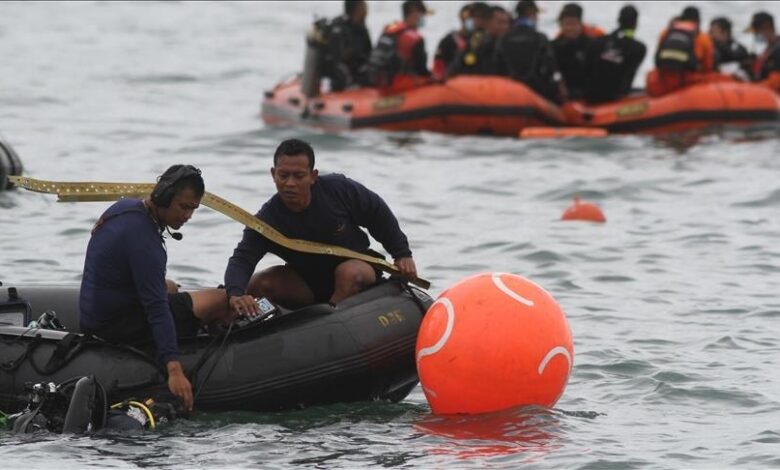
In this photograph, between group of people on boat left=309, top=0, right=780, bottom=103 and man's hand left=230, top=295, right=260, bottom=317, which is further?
group of people on boat left=309, top=0, right=780, bottom=103

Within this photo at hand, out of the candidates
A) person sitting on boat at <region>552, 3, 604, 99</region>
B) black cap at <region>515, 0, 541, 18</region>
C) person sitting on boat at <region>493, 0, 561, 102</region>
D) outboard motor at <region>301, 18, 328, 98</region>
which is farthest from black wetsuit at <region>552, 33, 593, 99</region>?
outboard motor at <region>301, 18, 328, 98</region>

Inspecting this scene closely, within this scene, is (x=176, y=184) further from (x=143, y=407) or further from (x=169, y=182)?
(x=143, y=407)

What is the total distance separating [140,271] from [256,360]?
789mm

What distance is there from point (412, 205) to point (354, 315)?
7.78 meters

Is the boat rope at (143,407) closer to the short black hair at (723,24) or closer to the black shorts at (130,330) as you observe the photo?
the black shorts at (130,330)

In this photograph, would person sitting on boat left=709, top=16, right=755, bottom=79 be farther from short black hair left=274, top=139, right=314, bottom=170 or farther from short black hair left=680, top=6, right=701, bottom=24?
short black hair left=274, top=139, right=314, bottom=170

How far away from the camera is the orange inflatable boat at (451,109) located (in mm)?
20406

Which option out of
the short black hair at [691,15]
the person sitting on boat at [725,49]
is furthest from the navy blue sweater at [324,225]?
the person sitting on boat at [725,49]

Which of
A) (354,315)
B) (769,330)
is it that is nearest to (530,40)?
(769,330)

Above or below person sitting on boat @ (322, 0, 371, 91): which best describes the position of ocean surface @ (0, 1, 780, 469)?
below

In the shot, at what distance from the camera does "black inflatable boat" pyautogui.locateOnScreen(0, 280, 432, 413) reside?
8.99m

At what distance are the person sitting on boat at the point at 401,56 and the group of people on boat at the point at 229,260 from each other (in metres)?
10.5

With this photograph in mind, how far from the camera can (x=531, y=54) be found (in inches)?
811

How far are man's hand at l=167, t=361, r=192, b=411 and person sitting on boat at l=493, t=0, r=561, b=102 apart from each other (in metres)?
12.2
